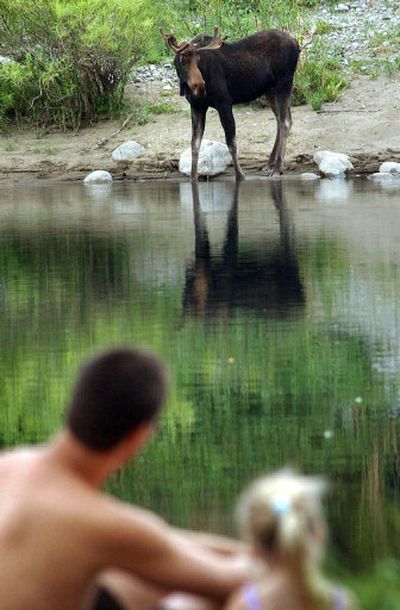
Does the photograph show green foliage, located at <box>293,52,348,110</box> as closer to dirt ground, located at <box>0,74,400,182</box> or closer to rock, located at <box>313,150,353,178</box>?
dirt ground, located at <box>0,74,400,182</box>

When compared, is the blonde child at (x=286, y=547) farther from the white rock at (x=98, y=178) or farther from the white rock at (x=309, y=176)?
the white rock at (x=98, y=178)

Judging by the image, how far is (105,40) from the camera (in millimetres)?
26125

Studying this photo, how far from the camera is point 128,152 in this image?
1003 inches

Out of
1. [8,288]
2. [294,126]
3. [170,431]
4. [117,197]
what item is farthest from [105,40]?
[170,431]

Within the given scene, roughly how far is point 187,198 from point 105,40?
593 centimetres

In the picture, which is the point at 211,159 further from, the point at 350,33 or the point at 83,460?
the point at 83,460

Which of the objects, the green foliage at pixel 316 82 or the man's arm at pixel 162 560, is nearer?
the man's arm at pixel 162 560

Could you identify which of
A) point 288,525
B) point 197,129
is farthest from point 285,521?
point 197,129

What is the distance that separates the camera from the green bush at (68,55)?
85.7 ft

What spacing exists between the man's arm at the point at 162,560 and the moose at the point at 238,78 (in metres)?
19.7

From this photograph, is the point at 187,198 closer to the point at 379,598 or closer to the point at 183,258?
the point at 183,258

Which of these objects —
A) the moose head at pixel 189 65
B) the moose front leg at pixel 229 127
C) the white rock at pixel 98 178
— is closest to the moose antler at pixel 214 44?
the moose head at pixel 189 65

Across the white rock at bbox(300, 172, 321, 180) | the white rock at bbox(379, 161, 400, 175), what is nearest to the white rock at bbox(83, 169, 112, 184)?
the white rock at bbox(300, 172, 321, 180)

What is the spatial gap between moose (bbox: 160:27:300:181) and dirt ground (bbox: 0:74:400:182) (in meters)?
1.10
